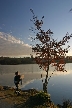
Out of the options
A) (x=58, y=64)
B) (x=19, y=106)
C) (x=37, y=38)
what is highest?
(x=37, y=38)

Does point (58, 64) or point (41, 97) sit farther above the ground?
point (58, 64)

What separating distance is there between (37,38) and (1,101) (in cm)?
868

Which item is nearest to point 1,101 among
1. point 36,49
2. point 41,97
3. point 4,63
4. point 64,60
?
point 41,97

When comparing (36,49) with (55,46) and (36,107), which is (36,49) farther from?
(36,107)

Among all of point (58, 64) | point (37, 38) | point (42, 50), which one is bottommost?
point (58, 64)

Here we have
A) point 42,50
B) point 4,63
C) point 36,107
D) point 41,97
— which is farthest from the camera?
point 4,63

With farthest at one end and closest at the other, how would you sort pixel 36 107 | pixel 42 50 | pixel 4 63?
pixel 4 63, pixel 42 50, pixel 36 107

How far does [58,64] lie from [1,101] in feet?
27.7

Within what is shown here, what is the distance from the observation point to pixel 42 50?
21984 millimetres

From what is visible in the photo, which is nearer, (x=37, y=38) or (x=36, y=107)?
(x=36, y=107)

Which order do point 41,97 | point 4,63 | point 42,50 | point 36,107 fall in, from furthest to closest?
1. point 4,63
2. point 42,50
3. point 41,97
4. point 36,107

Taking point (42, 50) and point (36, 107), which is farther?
point (42, 50)

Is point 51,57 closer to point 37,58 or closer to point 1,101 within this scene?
point 37,58

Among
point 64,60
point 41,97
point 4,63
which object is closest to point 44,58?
point 64,60
